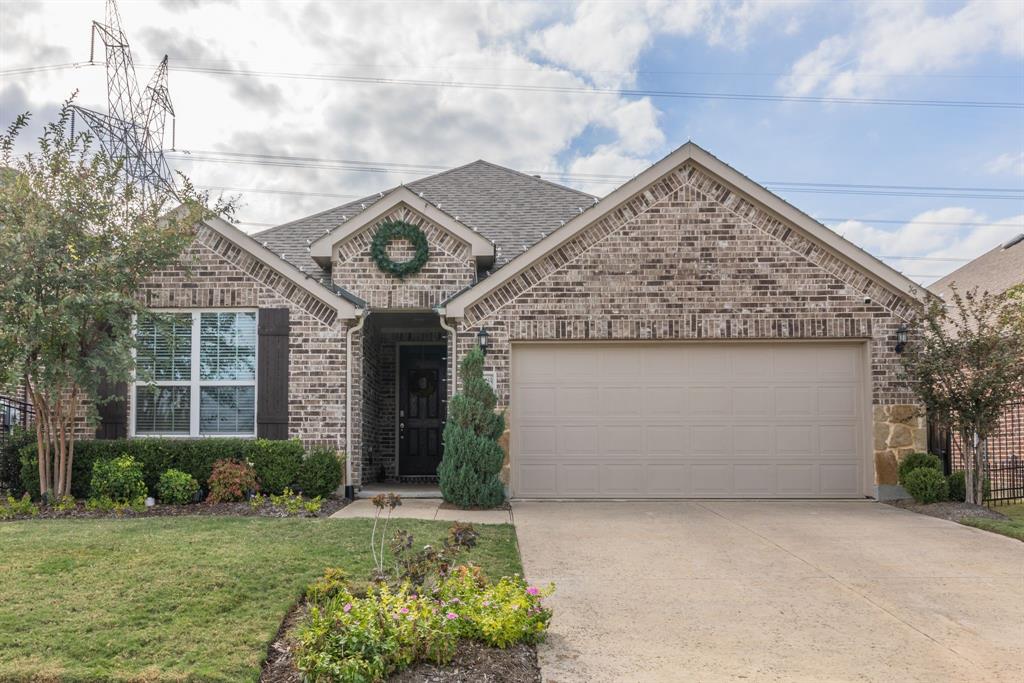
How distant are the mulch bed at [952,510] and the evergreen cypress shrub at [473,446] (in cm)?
551

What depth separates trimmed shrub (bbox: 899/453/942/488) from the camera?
11336mm

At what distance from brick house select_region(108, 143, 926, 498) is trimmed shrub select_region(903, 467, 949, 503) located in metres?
0.53

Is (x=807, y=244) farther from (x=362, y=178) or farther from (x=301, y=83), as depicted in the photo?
(x=362, y=178)

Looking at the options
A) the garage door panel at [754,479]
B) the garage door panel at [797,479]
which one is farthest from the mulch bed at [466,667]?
the garage door panel at [797,479]

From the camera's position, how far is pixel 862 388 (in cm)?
1190

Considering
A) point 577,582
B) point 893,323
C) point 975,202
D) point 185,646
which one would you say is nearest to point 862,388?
point 893,323

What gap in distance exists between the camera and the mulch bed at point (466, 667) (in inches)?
180

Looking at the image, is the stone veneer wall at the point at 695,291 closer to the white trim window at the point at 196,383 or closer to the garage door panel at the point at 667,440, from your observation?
the garage door panel at the point at 667,440

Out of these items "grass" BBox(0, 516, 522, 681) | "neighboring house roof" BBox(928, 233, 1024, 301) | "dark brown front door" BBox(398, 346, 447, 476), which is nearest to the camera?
"grass" BBox(0, 516, 522, 681)

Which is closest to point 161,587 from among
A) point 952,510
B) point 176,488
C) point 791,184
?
point 176,488

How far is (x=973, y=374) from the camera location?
10711 millimetres

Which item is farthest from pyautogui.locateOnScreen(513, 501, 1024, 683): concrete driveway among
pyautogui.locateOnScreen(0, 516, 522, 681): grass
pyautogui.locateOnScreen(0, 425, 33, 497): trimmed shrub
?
pyautogui.locateOnScreen(0, 425, 33, 497): trimmed shrub

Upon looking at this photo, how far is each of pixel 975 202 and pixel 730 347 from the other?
2413cm

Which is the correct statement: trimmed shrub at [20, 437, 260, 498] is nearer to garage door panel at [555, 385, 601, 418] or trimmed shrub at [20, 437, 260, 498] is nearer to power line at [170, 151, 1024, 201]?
garage door panel at [555, 385, 601, 418]
